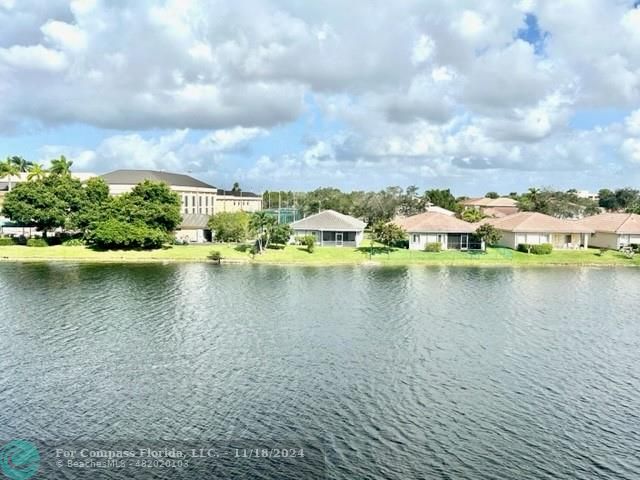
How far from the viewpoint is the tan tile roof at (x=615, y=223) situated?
68.4m

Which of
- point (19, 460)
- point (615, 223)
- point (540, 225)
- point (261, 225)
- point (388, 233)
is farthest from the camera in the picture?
point (615, 223)

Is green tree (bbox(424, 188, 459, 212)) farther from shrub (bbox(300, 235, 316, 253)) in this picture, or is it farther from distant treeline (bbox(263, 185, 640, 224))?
shrub (bbox(300, 235, 316, 253))

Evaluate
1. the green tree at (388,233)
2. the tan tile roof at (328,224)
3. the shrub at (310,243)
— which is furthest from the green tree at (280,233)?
the green tree at (388,233)

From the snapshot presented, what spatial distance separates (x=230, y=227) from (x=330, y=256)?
56.4ft

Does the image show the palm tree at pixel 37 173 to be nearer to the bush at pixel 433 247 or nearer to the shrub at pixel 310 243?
the shrub at pixel 310 243

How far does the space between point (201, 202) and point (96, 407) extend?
86.9 metres

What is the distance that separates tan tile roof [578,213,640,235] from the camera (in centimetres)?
6838

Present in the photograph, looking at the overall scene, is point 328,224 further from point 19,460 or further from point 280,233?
point 19,460

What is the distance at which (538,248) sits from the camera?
65.1m

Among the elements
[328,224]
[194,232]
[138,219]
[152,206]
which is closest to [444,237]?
[328,224]

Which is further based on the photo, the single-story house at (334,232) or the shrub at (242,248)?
the single-story house at (334,232)

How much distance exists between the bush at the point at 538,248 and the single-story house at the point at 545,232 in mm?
1699

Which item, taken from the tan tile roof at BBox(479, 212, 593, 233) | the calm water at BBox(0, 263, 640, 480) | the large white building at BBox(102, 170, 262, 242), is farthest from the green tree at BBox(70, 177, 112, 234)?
the tan tile roof at BBox(479, 212, 593, 233)

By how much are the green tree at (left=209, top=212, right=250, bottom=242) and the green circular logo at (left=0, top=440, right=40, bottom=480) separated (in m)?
55.0
